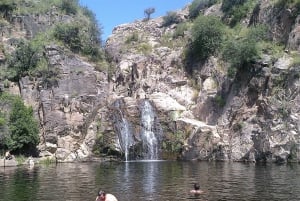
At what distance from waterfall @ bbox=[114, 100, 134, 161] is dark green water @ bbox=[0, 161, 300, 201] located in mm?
20115

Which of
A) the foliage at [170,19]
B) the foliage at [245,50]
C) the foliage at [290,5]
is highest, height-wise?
the foliage at [170,19]

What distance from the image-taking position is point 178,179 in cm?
4294

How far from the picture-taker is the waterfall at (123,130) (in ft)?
236

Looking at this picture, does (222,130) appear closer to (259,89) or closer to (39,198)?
(259,89)

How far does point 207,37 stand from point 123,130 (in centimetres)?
2580

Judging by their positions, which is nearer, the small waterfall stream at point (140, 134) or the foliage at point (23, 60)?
the small waterfall stream at point (140, 134)

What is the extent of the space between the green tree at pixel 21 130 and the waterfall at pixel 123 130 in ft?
41.5

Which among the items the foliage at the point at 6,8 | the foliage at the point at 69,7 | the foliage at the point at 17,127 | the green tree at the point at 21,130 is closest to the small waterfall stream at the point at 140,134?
the green tree at the point at 21,130

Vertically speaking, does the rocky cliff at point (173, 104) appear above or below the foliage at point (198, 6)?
below

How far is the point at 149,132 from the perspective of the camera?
7269cm

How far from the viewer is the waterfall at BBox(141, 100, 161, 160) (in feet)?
235

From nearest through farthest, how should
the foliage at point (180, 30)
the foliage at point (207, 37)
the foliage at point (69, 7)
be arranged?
the foliage at point (207, 37), the foliage at point (180, 30), the foliage at point (69, 7)

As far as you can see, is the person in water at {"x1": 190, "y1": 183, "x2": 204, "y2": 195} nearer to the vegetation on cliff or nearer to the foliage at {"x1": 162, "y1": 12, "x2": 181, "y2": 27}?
the vegetation on cliff

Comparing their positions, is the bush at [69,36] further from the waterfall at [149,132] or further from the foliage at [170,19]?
the foliage at [170,19]
